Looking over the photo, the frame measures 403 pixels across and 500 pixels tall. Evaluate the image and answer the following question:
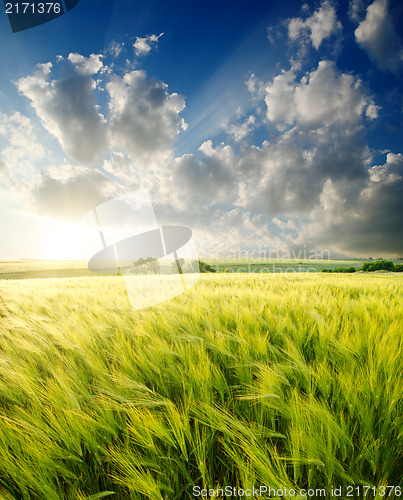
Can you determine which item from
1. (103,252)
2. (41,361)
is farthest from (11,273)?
(41,361)

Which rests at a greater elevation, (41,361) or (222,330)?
(222,330)

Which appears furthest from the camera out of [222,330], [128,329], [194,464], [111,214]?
[111,214]

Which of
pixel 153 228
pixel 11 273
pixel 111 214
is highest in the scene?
pixel 111 214

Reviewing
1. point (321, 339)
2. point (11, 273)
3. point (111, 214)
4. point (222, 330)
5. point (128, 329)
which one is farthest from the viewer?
point (11, 273)

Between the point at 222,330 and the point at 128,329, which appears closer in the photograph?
the point at 222,330

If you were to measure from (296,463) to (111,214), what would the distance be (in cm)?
551

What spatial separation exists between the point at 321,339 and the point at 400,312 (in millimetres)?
1451

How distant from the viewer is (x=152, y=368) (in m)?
1.46

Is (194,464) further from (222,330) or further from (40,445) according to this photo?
(222,330)

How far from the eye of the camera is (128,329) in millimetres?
2057

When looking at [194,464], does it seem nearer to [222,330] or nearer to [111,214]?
[222,330]

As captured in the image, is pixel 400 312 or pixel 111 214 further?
pixel 111 214

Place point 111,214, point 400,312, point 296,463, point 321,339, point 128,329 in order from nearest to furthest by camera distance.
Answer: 1. point 296,463
2. point 321,339
3. point 128,329
4. point 400,312
5. point 111,214

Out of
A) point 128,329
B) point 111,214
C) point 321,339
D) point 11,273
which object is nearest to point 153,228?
point 111,214
